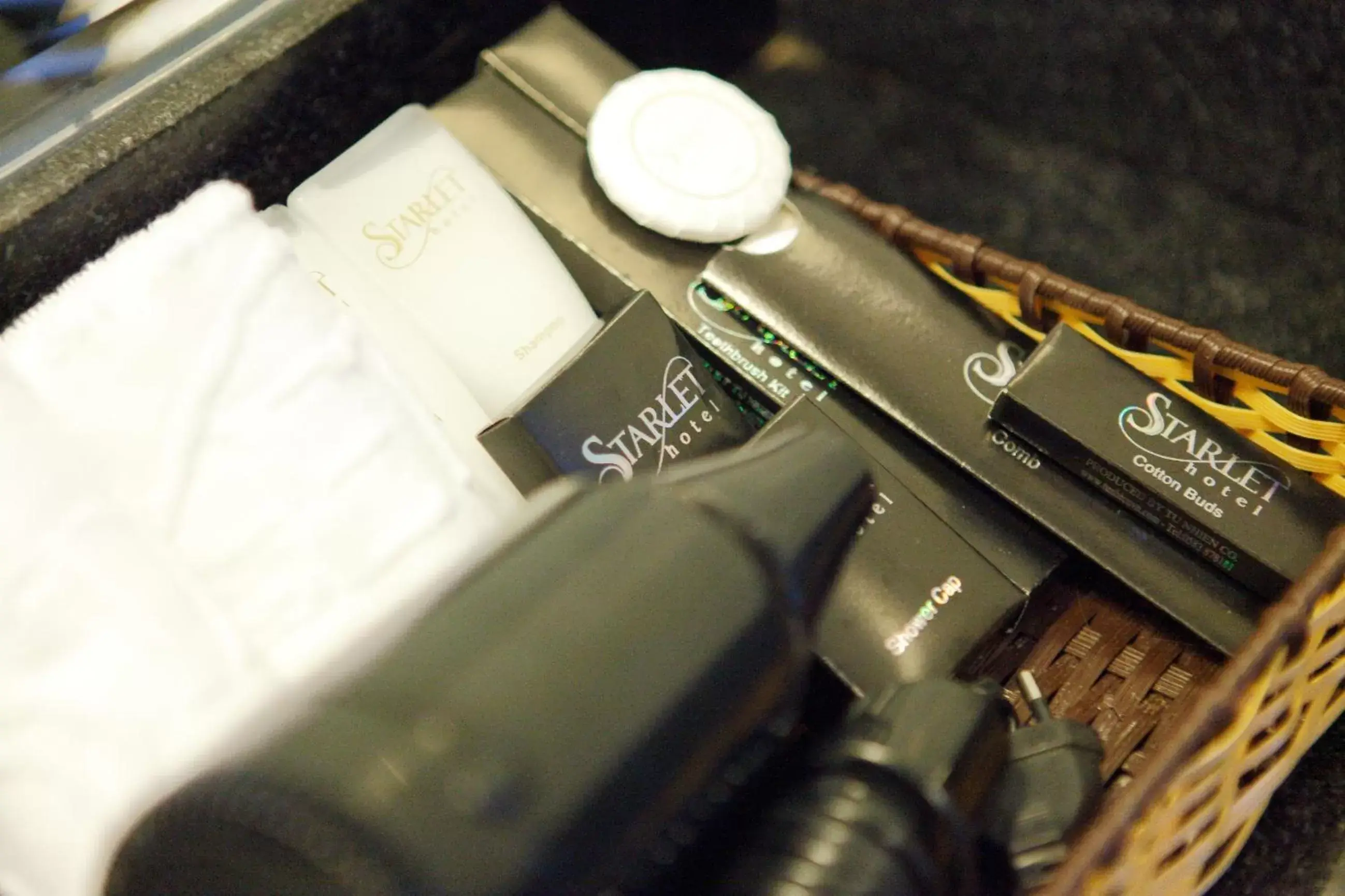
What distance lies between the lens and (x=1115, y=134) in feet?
1.93

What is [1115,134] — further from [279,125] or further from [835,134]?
[279,125]

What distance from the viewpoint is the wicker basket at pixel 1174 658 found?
0.27m

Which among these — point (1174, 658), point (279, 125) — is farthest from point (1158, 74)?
point (279, 125)

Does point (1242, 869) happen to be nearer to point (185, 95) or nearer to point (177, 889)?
point (177, 889)

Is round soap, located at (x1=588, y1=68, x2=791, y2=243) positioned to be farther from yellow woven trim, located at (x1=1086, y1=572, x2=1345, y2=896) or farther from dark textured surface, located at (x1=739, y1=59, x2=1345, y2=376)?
yellow woven trim, located at (x1=1086, y1=572, x2=1345, y2=896)

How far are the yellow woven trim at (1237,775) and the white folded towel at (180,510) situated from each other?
22 centimetres

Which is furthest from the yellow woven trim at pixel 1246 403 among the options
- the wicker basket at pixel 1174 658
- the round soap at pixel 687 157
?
the round soap at pixel 687 157

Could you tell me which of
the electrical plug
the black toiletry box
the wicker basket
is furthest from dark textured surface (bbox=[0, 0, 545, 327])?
the electrical plug

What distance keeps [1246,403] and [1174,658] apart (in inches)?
4.6

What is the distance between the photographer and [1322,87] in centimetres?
49

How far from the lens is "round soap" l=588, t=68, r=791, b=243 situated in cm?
45

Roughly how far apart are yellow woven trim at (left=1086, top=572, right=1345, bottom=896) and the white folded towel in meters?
0.22

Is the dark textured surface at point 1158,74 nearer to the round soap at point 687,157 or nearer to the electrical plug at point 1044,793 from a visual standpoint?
the round soap at point 687,157

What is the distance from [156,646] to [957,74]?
0.55 meters
